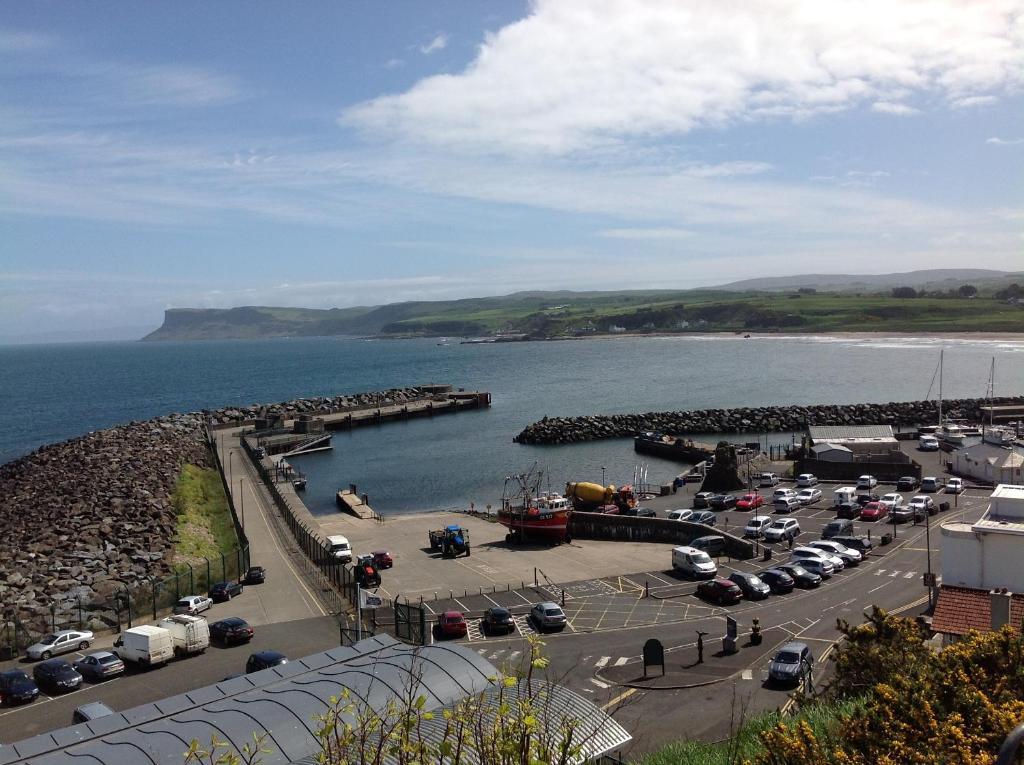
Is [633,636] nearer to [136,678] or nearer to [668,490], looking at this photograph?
[136,678]

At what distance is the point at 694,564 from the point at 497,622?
7.87 meters

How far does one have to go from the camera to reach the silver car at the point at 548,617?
20734mm

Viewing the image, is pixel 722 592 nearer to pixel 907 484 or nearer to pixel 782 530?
pixel 782 530

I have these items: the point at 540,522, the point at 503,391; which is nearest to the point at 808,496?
the point at 540,522

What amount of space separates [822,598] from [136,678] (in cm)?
1736

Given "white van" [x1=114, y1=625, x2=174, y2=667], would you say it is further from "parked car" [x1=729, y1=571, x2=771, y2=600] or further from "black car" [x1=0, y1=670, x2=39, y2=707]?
"parked car" [x1=729, y1=571, x2=771, y2=600]

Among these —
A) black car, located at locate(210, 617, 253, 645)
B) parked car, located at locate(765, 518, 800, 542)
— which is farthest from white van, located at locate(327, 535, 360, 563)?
parked car, located at locate(765, 518, 800, 542)

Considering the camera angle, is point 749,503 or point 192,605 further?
point 749,503

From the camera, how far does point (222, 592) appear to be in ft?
78.4

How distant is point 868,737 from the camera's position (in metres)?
7.70

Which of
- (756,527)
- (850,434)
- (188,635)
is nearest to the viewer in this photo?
(188,635)

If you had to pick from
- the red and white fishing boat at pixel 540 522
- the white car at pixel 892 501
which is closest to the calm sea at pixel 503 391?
the red and white fishing boat at pixel 540 522

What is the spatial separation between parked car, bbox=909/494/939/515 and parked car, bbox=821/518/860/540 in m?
3.56

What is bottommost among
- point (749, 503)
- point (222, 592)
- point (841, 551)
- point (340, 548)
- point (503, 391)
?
point (503, 391)
